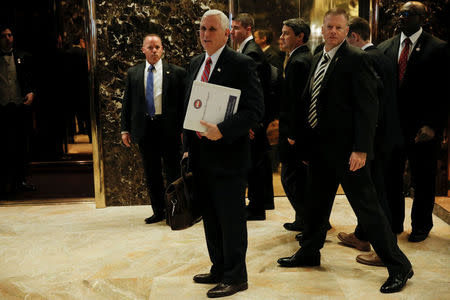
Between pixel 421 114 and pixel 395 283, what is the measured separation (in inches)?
55.0

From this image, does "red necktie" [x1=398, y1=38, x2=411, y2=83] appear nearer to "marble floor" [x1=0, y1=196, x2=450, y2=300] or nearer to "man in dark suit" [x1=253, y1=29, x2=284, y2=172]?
"man in dark suit" [x1=253, y1=29, x2=284, y2=172]

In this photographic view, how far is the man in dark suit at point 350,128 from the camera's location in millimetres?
2922

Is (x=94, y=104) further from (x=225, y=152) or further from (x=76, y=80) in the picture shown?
(x=76, y=80)

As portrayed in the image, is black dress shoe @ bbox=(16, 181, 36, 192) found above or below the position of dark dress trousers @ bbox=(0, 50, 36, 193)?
below

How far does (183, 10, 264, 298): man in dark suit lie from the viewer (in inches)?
111

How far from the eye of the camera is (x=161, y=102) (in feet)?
15.0

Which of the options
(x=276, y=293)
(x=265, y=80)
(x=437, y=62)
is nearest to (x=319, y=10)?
(x=265, y=80)

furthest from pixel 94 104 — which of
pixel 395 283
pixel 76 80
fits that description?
pixel 395 283

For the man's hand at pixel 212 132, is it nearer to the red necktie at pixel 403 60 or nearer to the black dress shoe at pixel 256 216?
the red necktie at pixel 403 60

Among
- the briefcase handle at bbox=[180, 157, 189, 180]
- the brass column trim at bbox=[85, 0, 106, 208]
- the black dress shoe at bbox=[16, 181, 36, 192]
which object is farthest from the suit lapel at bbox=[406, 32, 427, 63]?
the black dress shoe at bbox=[16, 181, 36, 192]

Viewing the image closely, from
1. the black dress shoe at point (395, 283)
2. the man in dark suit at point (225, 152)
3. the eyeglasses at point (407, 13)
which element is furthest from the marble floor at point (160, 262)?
the eyeglasses at point (407, 13)

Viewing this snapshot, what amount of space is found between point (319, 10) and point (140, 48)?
1.84 metres

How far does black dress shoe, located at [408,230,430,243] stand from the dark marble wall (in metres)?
2.61

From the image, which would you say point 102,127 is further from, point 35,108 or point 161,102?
point 35,108
